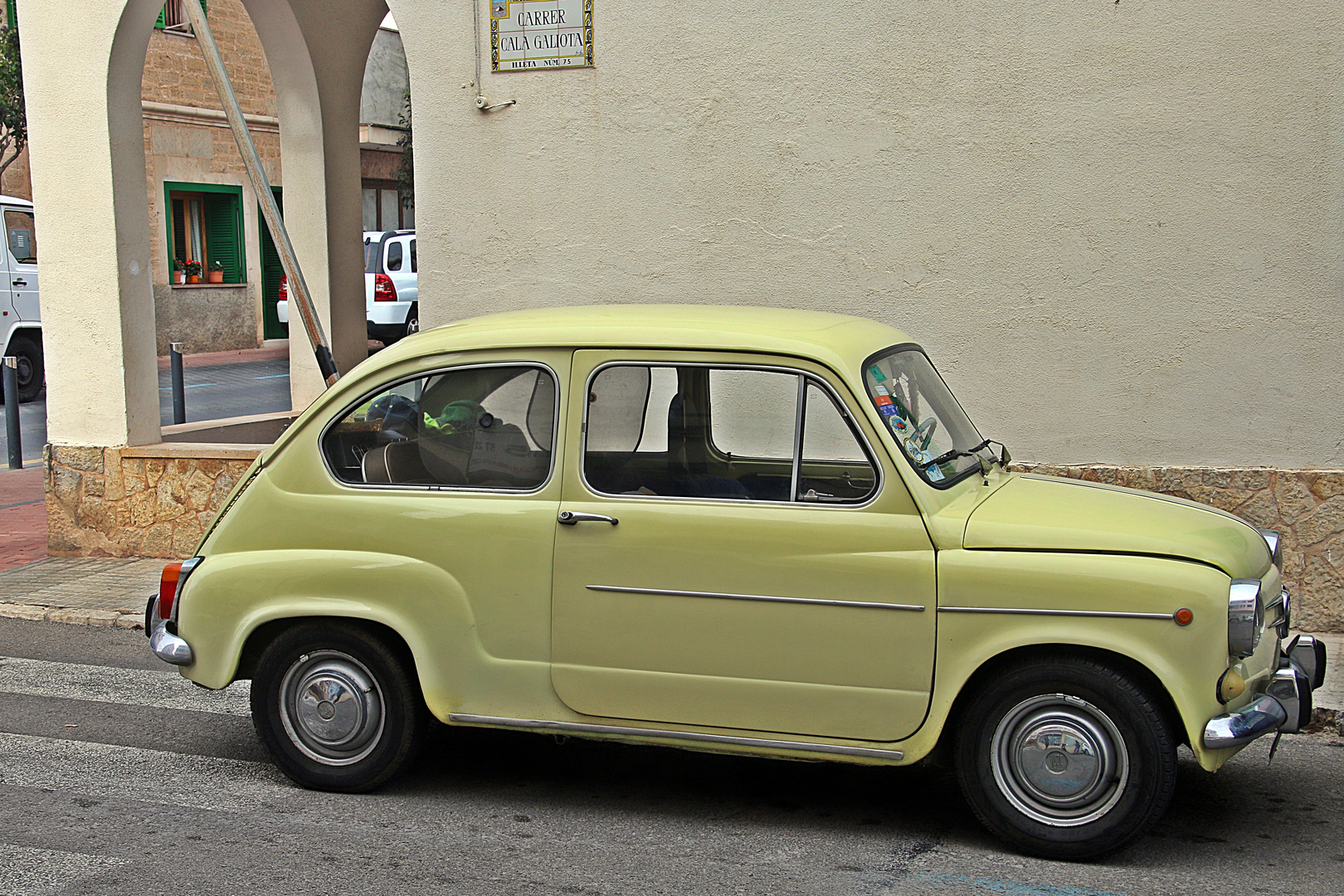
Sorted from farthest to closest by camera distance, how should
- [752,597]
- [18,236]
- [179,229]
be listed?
[179,229]
[18,236]
[752,597]

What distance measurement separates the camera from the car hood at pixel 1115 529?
4.01 metres

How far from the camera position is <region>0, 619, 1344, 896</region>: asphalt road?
3.98m

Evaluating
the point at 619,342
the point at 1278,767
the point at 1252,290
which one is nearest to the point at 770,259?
the point at 1252,290

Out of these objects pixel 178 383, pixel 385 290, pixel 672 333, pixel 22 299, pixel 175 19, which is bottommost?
pixel 178 383

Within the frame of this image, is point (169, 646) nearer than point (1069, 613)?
No

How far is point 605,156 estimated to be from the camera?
7879mm

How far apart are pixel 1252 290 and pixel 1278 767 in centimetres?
285

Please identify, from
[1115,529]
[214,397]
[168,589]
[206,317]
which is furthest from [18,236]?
[1115,529]

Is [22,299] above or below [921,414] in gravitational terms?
above

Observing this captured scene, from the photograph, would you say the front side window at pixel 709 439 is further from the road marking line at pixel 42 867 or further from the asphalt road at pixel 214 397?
the asphalt road at pixel 214 397

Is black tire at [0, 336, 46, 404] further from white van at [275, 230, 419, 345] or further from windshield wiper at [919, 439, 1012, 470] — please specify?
windshield wiper at [919, 439, 1012, 470]

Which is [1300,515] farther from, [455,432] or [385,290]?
[385,290]

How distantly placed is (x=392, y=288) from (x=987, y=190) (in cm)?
1663

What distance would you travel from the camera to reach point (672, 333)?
4.43 metres
